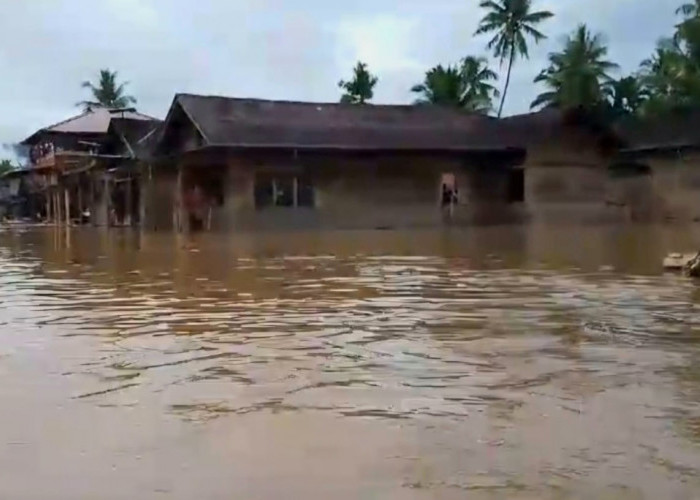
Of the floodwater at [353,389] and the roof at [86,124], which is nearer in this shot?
the floodwater at [353,389]

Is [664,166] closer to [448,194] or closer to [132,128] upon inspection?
[448,194]

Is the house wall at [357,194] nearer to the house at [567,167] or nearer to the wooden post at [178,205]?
the wooden post at [178,205]

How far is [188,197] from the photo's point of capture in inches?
1146

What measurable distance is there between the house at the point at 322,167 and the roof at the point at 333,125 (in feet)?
0.13

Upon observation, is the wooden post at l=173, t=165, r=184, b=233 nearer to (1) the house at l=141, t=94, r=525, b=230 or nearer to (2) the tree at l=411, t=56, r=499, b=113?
(1) the house at l=141, t=94, r=525, b=230

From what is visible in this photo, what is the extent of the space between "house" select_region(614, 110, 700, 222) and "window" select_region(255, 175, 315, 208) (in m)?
10.5

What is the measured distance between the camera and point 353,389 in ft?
17.5

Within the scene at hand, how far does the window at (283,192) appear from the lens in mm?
28484

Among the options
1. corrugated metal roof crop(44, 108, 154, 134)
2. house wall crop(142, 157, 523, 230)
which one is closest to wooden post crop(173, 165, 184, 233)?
house wall crop(142, 157, 523, 230)

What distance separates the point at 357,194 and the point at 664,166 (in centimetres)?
974

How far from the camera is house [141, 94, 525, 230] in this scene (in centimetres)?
2817

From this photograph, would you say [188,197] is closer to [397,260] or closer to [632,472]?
[397,260]

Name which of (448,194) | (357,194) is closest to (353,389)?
(357,194)

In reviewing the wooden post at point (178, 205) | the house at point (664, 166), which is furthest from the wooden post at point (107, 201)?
the house at point (664, 166)
